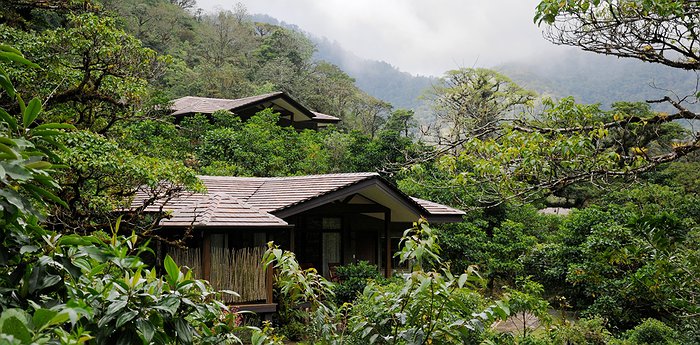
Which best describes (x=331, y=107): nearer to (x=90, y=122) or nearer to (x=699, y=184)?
(x=699, y=184)

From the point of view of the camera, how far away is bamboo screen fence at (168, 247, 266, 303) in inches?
453

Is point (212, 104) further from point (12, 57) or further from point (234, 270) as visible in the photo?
point (12, 57)

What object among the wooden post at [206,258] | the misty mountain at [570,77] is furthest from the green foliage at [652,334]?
the wooden post at [206,258]

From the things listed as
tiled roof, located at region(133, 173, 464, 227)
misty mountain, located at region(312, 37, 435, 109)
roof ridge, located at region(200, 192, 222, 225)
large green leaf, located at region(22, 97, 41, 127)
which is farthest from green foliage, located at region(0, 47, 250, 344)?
misty mountain, located at region(312, 37, 435, 109)

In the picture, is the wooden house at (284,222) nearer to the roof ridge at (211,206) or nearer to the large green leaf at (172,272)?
the roof ridge at (211,206)

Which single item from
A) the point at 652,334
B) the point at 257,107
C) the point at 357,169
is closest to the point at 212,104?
the point at 257,107

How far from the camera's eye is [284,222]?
466 inches

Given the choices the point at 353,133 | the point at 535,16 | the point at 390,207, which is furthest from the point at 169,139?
the point at 535,16

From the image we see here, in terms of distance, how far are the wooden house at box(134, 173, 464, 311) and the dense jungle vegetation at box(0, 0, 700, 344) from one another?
3.84ft

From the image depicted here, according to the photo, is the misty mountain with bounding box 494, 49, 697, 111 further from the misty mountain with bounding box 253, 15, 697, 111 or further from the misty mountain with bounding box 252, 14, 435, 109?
the misty mountain with bounding box 252, 14, 435, 109

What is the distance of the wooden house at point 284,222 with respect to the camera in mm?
11586

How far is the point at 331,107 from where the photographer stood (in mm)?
41781

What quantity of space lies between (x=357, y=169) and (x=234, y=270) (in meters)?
12.5

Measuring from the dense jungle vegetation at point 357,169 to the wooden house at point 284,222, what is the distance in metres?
1.17
